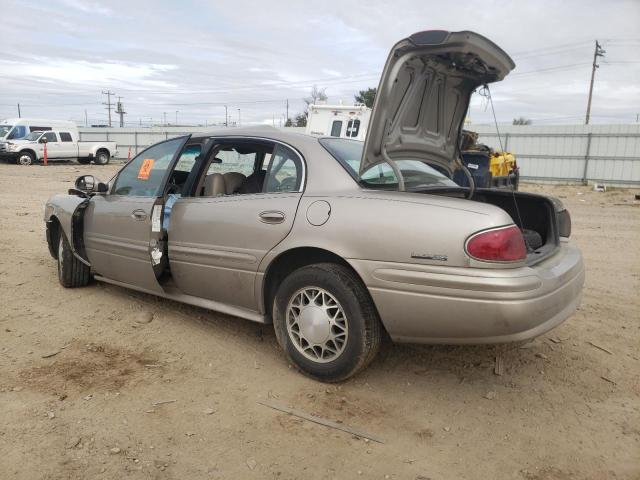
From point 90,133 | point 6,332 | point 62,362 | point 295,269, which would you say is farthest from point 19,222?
point 90,133

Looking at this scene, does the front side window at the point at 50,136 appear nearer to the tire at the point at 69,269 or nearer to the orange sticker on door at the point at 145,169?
the tire at the point at 69,269

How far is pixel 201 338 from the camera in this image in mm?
3992

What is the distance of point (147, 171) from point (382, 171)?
2.01m

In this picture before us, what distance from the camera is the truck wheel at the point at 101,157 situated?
2774 centimetres

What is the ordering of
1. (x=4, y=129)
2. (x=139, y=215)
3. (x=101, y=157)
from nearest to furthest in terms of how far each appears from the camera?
(x=139, y=215), (x=4, y=129), (x=101, y=157)

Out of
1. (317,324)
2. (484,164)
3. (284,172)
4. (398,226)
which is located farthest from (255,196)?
(484,164)

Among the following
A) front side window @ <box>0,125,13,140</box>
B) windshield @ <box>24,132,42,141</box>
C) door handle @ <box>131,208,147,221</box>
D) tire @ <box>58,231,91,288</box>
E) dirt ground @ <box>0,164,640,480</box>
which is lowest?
dirt ground @ <box>0,164,640,480</box>

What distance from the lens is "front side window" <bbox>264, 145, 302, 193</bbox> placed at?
3449mm

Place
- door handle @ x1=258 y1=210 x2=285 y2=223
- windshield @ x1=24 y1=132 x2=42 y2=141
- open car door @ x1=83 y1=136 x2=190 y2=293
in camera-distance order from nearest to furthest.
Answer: door handle @ x1=258 y1=210 x2=285 y2=223 → open car door @ x1=83 y1=136 x2=190 y2=293 → windshield @ x1=24 y1=132 x2=42 y2=141

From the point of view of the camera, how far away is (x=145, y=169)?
14.5ft

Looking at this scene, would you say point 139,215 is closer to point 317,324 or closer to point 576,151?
point 317,324

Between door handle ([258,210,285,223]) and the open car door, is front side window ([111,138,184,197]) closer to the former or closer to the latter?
the open car door

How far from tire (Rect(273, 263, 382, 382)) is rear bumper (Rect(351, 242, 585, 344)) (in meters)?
0.12

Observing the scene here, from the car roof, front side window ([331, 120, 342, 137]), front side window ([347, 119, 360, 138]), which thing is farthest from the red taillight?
front side window ([331, 120, 342, 137])
